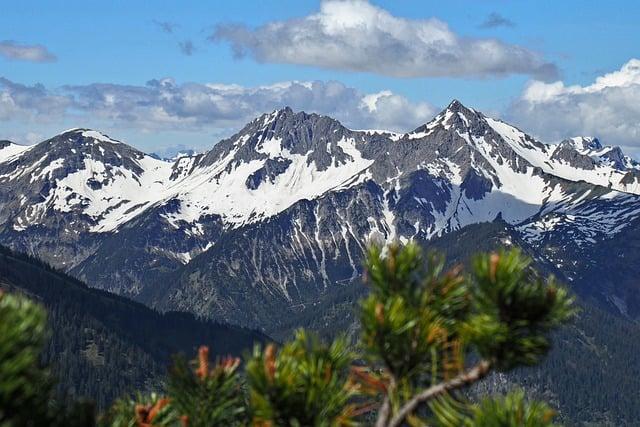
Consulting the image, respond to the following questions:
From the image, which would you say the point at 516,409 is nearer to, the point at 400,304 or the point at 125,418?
the point at 400,304

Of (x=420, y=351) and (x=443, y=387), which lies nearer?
(x=443, y=387)

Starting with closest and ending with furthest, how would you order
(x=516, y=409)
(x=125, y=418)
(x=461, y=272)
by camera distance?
(x=516, y=409) → (x=461, y=272) → (x=125, y=418)

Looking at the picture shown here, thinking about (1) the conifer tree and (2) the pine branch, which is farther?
(2) the pine branch

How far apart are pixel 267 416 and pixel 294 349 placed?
88 cm

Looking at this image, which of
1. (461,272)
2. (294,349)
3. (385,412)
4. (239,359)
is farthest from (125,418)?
(461,272)

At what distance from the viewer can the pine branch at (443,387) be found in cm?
1041

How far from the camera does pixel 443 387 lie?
10.5 m

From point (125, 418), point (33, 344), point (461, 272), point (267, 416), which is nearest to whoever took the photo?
point (33, 344)

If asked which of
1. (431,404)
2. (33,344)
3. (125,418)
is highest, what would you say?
(33,344)

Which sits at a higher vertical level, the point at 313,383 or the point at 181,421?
the point at 313,383

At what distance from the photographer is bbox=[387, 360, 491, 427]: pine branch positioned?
410 inches

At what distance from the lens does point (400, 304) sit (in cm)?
1053

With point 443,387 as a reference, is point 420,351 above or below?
above

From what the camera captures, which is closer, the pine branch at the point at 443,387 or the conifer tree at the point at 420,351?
the conifer tree at the point at 420,351
